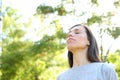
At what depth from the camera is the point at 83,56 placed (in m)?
1.62

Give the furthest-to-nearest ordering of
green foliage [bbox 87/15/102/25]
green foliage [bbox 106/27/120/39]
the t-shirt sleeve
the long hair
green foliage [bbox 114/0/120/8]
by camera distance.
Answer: green foliage [bbox 114/0/120/8] → green foliage [bbox 87/15/102/25] → green foliage [bbox 106/27/120/39] → the long hair → the t-shirt sleeve

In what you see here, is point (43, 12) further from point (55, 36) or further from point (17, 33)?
point (17, 33)

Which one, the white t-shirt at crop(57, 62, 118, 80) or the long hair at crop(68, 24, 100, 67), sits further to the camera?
the long hair at crop(68, 24, 100, 67)

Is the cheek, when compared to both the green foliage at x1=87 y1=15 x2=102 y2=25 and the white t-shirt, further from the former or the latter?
the green foliage at x1=87 y1=15 x2=102 y2=25

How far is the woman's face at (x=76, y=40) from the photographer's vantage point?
161 cm

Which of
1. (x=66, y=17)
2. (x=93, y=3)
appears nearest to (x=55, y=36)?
(x=66, y=17)

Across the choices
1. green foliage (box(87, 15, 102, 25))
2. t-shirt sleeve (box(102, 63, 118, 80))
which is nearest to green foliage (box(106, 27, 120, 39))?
green foliage (box(87, 15, 102, 25))

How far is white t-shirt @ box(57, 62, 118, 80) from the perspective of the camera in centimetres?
151

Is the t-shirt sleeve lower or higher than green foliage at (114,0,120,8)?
lower

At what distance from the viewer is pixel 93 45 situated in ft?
5.36

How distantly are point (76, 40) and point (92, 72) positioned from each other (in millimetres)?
186

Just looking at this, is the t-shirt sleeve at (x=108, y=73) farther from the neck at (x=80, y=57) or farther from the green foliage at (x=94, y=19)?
the green foliage at (x=94, y=19)

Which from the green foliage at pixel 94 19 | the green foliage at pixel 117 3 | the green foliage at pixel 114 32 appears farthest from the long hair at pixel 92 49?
the green foliage at pixel 117 3

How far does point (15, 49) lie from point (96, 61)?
8.17m
